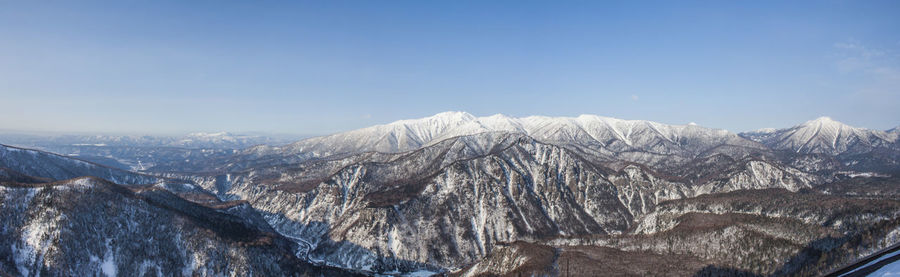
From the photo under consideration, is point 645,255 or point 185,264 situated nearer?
point 185,264

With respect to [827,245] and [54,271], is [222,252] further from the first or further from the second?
[827,245]

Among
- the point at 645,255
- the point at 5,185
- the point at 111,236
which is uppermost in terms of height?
the point at 5,185

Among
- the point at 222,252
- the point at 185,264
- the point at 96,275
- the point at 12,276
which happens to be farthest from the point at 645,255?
the point at 12,276

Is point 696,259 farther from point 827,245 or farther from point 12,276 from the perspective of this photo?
point 12,276

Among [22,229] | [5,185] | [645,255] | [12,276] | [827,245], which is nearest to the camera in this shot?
[12,276]

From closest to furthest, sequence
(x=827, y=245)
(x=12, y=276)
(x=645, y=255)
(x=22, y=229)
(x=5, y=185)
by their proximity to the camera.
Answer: (x=12, y=276) → (x=22, y=229) → (x=5, y=185) → (x=827, y=245) → (x=645, y=255)

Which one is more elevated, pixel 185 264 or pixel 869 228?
pixel 869 228

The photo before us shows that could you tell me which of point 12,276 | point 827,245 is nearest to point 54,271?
point 12,276

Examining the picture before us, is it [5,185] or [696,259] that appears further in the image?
[696,259]

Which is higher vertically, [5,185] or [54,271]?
[5,185]
